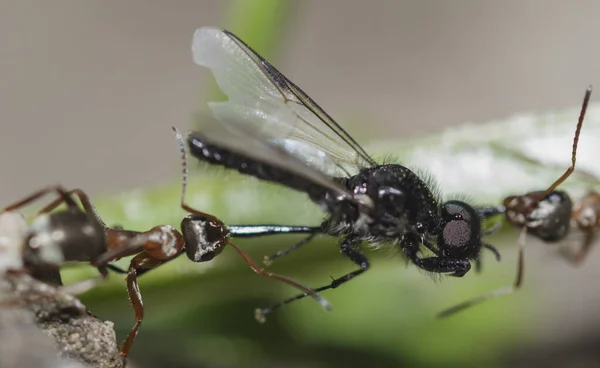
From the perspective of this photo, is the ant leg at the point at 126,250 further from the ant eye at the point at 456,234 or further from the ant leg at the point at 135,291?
the ant eye at the point at 456,234

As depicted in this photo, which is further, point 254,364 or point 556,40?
point 556,40

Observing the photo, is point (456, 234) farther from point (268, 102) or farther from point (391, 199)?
point (268, 102)

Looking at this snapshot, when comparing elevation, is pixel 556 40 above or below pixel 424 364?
above

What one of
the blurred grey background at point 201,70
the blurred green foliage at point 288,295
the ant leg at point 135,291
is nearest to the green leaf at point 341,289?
the blurred green foliage at point 288,295

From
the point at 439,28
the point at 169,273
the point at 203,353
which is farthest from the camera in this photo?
the point at 439,28

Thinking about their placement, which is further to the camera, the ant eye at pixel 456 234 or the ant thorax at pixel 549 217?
the ant thorax at pixel 549 217

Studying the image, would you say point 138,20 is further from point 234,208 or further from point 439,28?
point 234,208

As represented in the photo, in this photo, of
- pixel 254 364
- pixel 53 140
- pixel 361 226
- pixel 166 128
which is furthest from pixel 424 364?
pixel 53 140
